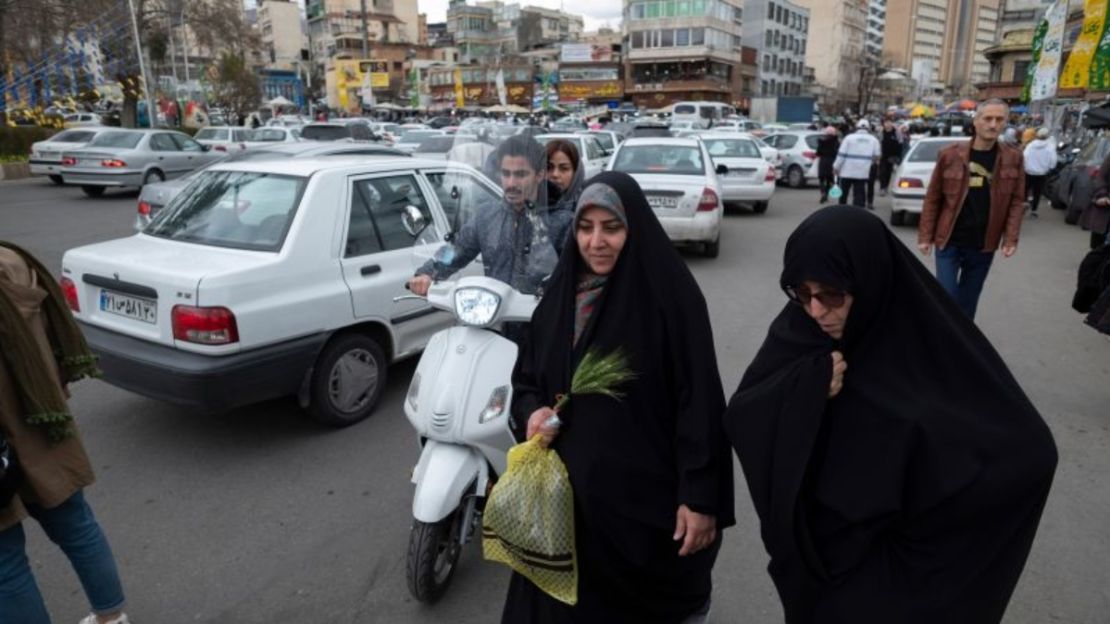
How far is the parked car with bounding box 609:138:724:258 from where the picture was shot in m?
9.69

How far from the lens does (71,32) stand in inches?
1005

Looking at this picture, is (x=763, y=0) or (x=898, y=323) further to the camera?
(x=763, y=0)

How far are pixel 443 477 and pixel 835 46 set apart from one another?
130521mm

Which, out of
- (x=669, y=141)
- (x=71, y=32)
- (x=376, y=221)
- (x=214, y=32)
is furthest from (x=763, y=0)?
(x=376, y=221)

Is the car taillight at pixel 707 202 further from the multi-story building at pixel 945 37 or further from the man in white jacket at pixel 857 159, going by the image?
the multi-story building at pixel 945 37

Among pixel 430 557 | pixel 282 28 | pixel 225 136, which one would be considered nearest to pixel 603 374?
pixel 430 557

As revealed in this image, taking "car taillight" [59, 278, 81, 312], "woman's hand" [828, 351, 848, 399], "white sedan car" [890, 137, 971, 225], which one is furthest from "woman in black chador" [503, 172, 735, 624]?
"white sedan car" [890, 137, 971, 225]

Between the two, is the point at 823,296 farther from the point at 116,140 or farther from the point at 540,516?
the point at 116,140

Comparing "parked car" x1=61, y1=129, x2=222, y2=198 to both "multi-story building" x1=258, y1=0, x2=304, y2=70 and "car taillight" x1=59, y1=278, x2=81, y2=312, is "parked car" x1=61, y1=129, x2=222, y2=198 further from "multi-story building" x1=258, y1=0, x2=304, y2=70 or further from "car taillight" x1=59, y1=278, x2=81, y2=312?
"multi-story building" x1=258, y1=0, x2=304, y2=70

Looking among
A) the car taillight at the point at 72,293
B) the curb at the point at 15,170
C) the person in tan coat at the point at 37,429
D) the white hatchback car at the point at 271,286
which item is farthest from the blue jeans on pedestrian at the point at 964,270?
the curb at the point at 15,170

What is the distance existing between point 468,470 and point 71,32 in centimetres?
3055

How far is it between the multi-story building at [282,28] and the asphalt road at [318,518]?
117910 millimetres

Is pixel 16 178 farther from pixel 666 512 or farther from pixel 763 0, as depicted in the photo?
pixel 763 0

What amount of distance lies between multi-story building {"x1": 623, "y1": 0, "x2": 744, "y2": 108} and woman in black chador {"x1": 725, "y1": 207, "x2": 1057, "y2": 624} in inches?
3198
